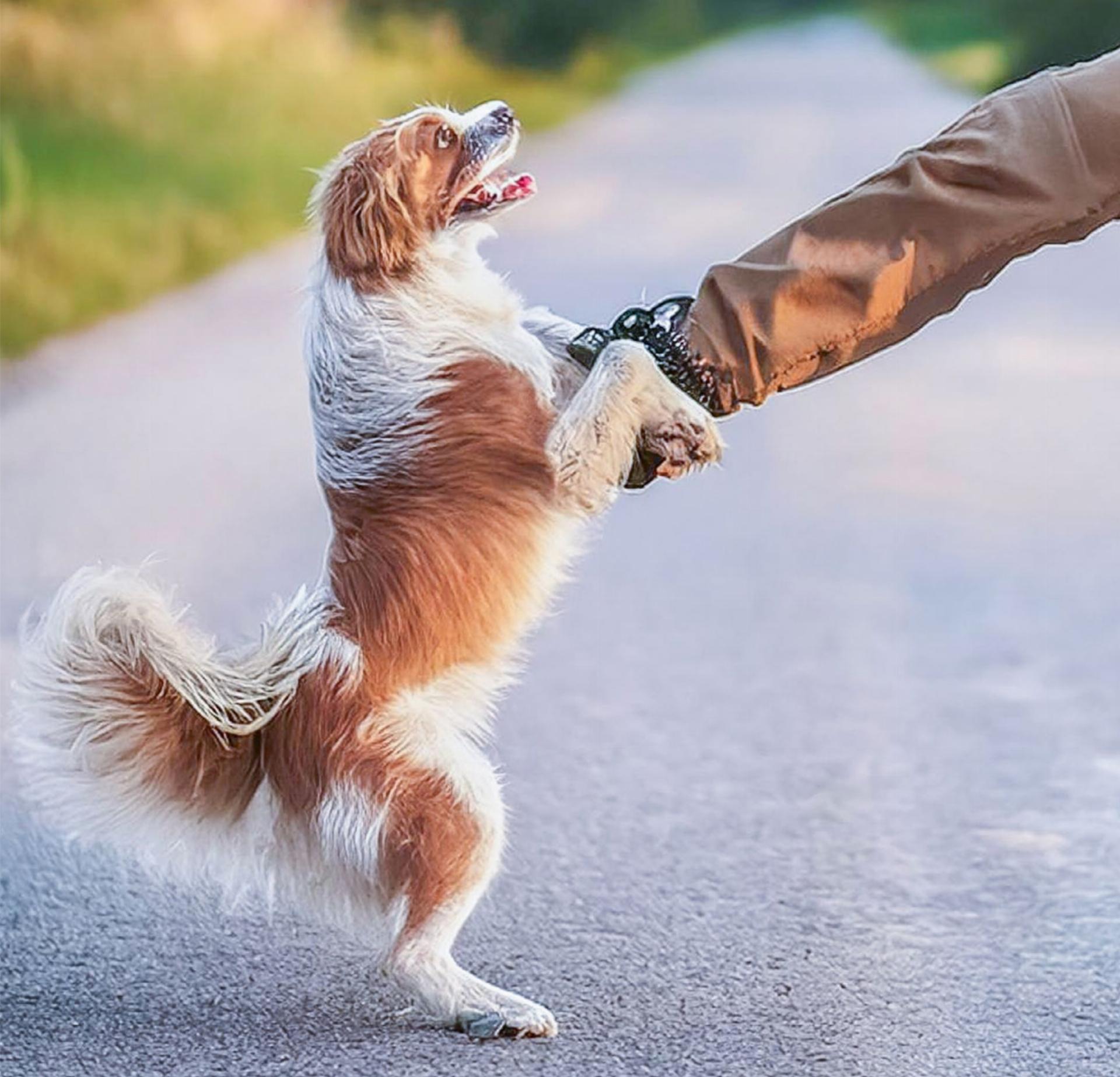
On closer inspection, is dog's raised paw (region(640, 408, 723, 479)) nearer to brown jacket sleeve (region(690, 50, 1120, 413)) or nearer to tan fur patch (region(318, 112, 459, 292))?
brown jacket sleeve (region(690, 50, 1120, 413))

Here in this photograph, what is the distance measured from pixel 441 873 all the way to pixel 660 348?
2.78 feet

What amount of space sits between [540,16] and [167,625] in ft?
25.0

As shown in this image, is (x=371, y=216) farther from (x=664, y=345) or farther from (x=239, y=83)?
(x=239, y=83)

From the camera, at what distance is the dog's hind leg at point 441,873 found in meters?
3.10

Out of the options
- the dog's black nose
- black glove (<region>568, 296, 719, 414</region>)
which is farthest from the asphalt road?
the dog's black nose

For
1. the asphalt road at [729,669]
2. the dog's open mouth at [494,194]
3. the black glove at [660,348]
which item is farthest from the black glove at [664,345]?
the asphalt road at [729,669]

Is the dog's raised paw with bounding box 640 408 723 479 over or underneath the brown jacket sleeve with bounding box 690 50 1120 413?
underneath

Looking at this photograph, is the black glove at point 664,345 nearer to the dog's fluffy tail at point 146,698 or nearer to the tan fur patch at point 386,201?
the tan fur patch at point 386,201

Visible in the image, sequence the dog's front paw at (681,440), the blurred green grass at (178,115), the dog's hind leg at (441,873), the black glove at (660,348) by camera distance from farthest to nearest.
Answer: the blurred green grass at (178,115), the black glove at (660,348), the dog's front paw at (681,440), the dog's hind leg at (441,873)

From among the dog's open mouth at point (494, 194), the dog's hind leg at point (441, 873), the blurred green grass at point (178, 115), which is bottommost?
the dog's hind leg at point (441, 873)

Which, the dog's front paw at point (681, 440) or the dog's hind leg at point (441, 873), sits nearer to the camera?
the dog's hind leg at point (441, 873)

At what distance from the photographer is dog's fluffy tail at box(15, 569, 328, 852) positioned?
3152 millimetres

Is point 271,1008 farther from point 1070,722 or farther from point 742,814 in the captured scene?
point 1070,722

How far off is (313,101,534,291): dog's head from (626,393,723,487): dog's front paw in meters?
0.40
